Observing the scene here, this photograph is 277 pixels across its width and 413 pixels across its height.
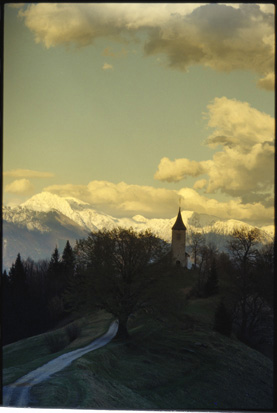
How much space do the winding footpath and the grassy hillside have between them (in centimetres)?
25

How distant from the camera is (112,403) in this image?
462 inches

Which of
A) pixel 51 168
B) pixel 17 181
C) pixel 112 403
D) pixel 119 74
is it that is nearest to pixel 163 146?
pixel 119 74

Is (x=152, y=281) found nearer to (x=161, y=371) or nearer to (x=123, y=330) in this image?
(x=123, y=330)

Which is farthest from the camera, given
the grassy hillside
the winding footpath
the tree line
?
the tree line

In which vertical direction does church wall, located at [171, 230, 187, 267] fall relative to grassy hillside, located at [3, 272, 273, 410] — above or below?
above

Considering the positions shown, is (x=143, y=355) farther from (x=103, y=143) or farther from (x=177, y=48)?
(x=177, y=48)

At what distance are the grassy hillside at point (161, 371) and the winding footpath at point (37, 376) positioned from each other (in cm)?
25

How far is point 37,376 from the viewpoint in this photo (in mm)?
13602

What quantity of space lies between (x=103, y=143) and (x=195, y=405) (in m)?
7.79

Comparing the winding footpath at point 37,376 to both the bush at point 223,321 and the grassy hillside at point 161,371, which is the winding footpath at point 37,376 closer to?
the grassy hillside at point 161,371

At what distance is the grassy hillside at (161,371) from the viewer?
487 inches

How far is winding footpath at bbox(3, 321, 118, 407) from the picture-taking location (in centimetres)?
1028

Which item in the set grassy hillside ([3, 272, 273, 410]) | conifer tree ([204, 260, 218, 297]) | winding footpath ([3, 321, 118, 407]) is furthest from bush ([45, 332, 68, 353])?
conifer tree ([204, 260, 218, 297])

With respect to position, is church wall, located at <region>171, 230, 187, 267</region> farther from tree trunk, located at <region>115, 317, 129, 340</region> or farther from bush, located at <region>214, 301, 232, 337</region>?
tree trunk, located at <region>115, 317, 129, 340</region>
